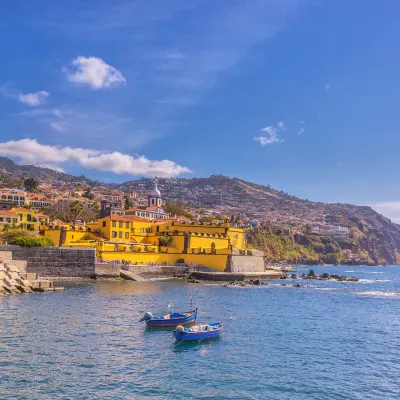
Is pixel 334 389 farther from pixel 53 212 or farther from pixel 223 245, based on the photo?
pixel 53 212

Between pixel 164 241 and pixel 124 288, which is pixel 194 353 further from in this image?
pixel 164 241

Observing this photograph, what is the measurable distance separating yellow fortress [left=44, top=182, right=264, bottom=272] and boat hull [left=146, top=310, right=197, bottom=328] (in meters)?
32.2

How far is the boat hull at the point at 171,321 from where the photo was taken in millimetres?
26469

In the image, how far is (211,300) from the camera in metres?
39.2

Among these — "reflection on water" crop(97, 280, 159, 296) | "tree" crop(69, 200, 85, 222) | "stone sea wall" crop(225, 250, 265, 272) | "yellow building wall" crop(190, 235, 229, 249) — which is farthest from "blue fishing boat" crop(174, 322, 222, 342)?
"tree" crop(69, 200, 85, 222)

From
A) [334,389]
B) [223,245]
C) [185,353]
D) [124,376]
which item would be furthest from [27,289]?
[223,245]

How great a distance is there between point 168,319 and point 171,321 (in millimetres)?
226

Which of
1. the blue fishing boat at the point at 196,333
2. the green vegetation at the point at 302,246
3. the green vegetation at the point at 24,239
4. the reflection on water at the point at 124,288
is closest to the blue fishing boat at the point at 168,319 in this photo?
the blue fishing boat at the point at 196,333

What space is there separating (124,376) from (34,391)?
3256 mm

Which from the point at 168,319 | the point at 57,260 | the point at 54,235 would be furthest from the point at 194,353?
the point at 54,235

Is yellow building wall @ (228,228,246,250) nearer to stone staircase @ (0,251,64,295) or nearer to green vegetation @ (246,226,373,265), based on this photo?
stone staircase @ (0,251,64,295)

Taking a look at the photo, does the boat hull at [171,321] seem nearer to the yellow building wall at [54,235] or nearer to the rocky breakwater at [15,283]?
the rocky breakwater at [15,283]

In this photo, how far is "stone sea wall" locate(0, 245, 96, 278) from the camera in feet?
163

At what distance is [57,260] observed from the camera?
168ft
